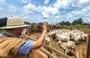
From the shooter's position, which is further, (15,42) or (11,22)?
(11,22)

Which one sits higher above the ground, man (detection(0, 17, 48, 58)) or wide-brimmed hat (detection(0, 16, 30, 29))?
wide-brimmed hat (detection(0, 16, 30, 29))

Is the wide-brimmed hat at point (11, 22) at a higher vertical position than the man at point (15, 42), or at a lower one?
higher

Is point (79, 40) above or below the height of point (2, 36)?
below

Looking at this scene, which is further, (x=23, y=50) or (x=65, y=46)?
(x=65, y=46)

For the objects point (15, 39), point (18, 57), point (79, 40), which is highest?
point (15, 39)

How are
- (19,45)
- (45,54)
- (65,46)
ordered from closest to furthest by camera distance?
(19,45)
(45,54)
(65,46)

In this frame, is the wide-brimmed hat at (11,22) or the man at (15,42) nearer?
the man at (15,42)

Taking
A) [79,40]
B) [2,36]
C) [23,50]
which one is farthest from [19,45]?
[79,40]

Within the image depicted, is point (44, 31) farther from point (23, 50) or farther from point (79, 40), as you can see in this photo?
point (79, 40)

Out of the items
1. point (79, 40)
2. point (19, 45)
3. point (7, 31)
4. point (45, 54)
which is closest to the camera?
point (19, 45)

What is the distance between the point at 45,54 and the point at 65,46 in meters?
2.66

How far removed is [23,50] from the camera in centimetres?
267

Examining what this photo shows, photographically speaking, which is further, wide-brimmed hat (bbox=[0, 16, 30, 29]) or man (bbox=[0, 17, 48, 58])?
wide-brimmed hat (bbox=[0, 16, 30, 29])

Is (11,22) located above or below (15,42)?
above
